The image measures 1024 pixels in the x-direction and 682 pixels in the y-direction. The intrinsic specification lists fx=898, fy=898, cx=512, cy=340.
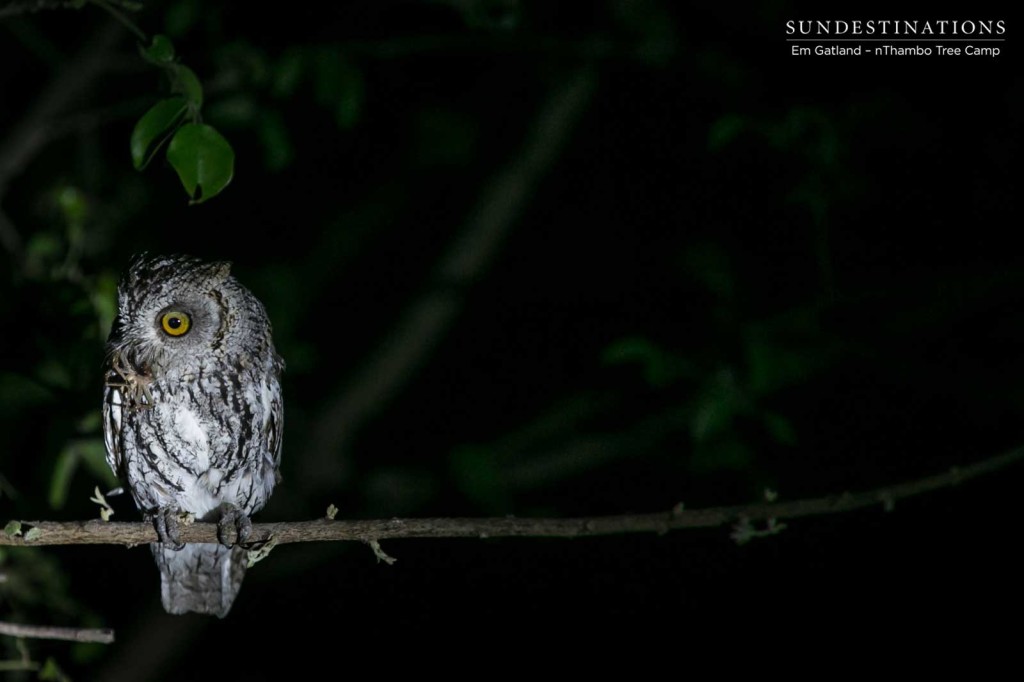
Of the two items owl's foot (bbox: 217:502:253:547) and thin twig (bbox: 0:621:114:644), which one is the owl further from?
thin twig (bbox: 0:621:114:644)

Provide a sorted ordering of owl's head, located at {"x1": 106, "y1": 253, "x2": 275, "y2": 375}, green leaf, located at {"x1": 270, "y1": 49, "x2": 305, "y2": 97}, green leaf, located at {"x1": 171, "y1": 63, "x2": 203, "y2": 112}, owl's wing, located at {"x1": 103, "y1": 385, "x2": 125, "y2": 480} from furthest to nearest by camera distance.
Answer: green leaf, located at {"x1": 270, "y1": 49, "x2": 305, "y2": 97} < owl's wing, located at {"x1": 103, "y1": 385, "x2": 125, "y2": 480} < owl's head, located at {"x1": 106, "y1": 253, "x2": 275, "y2": 375} < green leaf, located at {"x1": 171, "y1": 63, "x2": 203, "y2": 112}

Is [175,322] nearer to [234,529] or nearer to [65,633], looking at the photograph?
[234,529]

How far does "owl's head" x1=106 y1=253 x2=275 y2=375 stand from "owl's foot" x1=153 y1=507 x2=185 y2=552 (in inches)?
13.5

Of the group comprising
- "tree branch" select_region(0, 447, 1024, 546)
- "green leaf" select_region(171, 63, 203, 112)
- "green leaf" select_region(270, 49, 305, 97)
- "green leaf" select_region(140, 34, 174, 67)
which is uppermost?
"green leaf" select_region(270, 49, 305, 97)

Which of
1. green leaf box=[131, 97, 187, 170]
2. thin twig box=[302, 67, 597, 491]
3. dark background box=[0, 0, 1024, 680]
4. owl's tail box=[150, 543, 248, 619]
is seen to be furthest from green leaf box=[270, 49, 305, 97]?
thin twig box=[302, 67, 597, 491]

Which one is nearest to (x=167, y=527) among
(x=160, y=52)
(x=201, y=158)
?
(x=201, y=158)

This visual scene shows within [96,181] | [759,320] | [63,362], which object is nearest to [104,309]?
[63,362]

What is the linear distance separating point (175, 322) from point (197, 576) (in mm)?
880

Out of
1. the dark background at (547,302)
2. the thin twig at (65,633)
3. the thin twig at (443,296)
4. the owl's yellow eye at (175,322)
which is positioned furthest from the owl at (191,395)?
the thin twig at (443,296)

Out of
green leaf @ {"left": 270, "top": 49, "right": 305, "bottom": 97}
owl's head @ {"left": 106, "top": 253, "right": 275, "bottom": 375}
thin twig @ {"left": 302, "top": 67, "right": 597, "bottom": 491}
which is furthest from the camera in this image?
thin twig @ {"left": 302, "top": 67, "right": 597, "bottom": 491}

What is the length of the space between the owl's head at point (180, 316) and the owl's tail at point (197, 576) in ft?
2.29

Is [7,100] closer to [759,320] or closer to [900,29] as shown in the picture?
[759,320]

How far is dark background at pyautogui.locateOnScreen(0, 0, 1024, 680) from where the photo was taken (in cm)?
262

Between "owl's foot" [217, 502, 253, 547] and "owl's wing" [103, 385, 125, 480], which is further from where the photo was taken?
"owl's wing" [103, 385, 125, 480]
